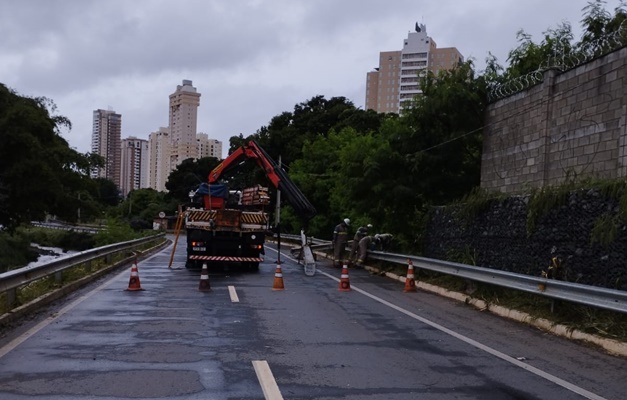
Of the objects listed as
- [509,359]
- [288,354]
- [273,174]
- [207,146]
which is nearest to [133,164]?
[207,146]

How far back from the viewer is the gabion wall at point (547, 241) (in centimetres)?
947

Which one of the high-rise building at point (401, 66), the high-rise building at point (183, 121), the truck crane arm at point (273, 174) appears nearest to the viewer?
the truck crane arm at point (273, 174)

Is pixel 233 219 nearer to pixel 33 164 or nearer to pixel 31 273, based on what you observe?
pixel 31 273

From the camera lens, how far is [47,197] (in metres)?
31.5

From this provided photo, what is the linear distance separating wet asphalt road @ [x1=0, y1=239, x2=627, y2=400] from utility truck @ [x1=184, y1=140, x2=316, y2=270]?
6753 mm

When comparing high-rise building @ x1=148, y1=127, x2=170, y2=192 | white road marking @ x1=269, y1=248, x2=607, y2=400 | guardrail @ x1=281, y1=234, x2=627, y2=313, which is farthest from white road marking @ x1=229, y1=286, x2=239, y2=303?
high-rise building @ x1=148, y1=127, x2=170, y2=192

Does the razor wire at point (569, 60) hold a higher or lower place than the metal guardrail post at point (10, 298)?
higher

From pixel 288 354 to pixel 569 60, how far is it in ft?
35.8

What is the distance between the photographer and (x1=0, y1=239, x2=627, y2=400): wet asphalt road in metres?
5.81

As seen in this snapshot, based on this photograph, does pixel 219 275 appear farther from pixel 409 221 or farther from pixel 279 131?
pixel 279 131

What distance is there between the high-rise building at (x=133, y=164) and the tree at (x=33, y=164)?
106090 mm

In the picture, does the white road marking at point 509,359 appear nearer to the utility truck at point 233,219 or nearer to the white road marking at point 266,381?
the white road marking at point 266,381

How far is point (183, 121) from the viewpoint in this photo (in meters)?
114

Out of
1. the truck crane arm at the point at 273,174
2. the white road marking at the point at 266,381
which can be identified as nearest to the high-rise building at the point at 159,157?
the truck crane arm at the point at 273,174
